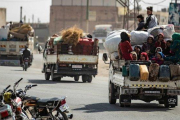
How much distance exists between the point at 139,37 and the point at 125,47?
122cm

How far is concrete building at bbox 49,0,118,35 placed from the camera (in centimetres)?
14012

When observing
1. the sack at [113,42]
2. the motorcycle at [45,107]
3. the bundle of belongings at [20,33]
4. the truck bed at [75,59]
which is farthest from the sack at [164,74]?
the bundle of belongings at [20,33]

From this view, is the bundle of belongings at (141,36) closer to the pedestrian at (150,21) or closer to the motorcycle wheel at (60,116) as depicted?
the pedestrian at (150,21)

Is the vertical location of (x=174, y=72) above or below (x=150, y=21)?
below

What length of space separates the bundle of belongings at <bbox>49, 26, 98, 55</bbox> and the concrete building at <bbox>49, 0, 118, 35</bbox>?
346ft

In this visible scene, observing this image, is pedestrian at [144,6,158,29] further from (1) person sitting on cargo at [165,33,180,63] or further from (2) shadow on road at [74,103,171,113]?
(2) shadow on road at [74,103,171,113]

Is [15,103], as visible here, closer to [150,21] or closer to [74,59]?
[150,21]

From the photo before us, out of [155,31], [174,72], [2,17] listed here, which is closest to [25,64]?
[155,31]

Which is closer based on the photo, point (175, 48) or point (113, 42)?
point (175, 48)

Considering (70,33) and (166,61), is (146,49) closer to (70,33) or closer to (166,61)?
(166,61)

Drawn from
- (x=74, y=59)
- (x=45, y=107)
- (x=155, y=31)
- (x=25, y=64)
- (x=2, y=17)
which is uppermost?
(x=2, y=17)

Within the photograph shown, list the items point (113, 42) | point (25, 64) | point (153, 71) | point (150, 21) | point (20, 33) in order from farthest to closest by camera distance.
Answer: point (20, 33) < point (25, 64) < point (150, 21) < point (113, 42) < point (153, 71)

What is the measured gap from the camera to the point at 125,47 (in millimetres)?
18922

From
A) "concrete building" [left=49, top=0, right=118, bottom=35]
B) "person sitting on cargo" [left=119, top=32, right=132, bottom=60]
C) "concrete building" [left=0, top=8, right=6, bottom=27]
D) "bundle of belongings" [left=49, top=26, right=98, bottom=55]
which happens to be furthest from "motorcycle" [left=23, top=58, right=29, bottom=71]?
"concrete building" [left=49, top=0, right=118, bottom=35]
